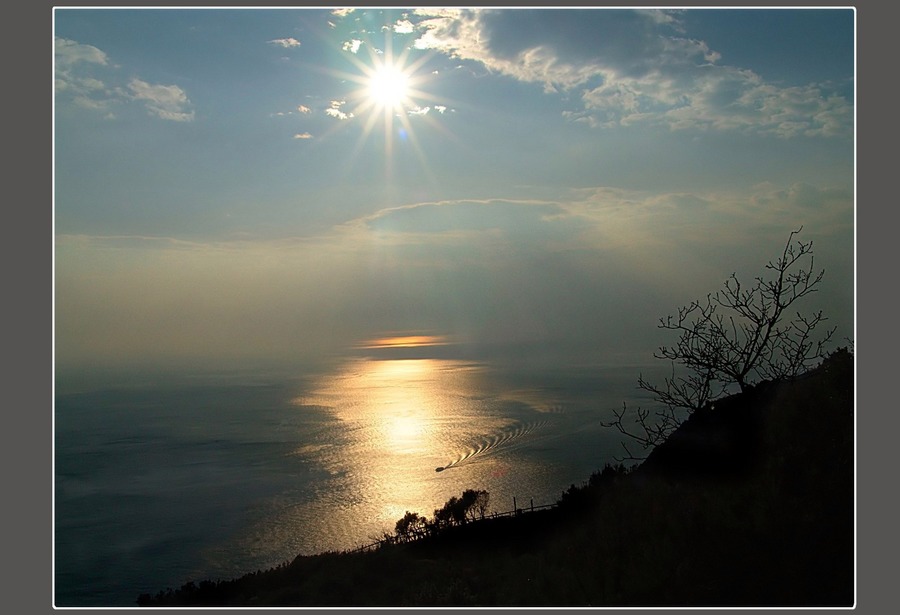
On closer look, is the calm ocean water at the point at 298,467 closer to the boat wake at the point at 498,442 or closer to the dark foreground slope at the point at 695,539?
the boat wake at the point at 498,442

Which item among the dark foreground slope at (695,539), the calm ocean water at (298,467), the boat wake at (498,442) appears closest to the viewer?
the dark foreground slope at (695,539)

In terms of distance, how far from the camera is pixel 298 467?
24.4m

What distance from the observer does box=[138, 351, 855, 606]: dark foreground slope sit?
4.80 meters

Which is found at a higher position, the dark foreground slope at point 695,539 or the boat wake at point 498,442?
the dark foreground slope at point 695,539

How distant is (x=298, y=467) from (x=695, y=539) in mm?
21394

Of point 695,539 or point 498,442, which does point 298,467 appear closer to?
point 498,442

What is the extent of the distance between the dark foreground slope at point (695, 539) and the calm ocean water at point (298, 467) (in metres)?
3.59

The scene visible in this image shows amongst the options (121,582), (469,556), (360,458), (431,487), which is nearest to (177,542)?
(121,582)

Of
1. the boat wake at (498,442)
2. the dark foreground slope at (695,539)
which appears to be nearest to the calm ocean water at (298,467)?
the boat wake at (498,442)

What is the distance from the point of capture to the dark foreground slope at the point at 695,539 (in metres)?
4.80

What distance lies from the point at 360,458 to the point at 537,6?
2096 cm

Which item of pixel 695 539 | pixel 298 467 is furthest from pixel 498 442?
pixel 695 539

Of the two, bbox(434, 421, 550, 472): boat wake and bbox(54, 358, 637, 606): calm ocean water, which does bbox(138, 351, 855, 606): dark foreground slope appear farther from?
bbox(434, 421, 550, 472): boat wake

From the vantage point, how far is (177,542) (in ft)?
53.6
